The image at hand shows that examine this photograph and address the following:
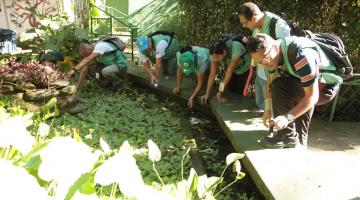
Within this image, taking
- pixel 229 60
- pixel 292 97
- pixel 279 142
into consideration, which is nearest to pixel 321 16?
pixel 229 60

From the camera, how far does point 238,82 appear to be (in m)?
5.53

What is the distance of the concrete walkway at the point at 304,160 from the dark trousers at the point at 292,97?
0.18 metres

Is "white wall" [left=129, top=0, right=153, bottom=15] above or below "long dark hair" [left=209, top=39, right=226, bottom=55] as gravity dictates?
above

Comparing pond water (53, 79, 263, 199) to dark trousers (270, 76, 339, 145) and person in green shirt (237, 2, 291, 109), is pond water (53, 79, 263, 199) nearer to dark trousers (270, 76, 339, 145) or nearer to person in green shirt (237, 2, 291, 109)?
dark trousers (270, 76, 339, 145)

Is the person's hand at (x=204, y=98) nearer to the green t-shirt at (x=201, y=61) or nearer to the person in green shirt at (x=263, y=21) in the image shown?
the green t-shirt at (x=201, y=61)

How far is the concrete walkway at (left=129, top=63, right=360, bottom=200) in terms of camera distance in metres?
2.78

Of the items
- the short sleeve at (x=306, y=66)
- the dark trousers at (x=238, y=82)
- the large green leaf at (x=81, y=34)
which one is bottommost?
the dark trousers at (x=238, y=82)

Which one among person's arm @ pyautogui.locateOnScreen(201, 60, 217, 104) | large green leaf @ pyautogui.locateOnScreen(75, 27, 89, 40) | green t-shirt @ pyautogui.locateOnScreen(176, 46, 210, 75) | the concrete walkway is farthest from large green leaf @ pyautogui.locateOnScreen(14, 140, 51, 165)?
large green leaf @ pyautogui.locateOnScreen(75, 27, 89, 40)

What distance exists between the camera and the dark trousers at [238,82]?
5426 millimetres

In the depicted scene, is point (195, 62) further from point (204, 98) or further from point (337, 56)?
point (337, 56)

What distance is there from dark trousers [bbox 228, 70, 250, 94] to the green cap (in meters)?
0.68

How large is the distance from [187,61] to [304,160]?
2.36 metres

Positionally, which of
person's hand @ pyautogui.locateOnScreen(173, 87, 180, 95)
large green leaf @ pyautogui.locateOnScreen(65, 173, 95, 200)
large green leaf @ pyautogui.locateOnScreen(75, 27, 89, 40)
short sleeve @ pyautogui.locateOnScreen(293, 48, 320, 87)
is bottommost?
person's hand @ pyautogui.locateOnScreen(173, 87, 180, 95)

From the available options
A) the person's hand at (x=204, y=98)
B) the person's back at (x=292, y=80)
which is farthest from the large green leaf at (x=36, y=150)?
the person's hand at (x=204, y=98)
